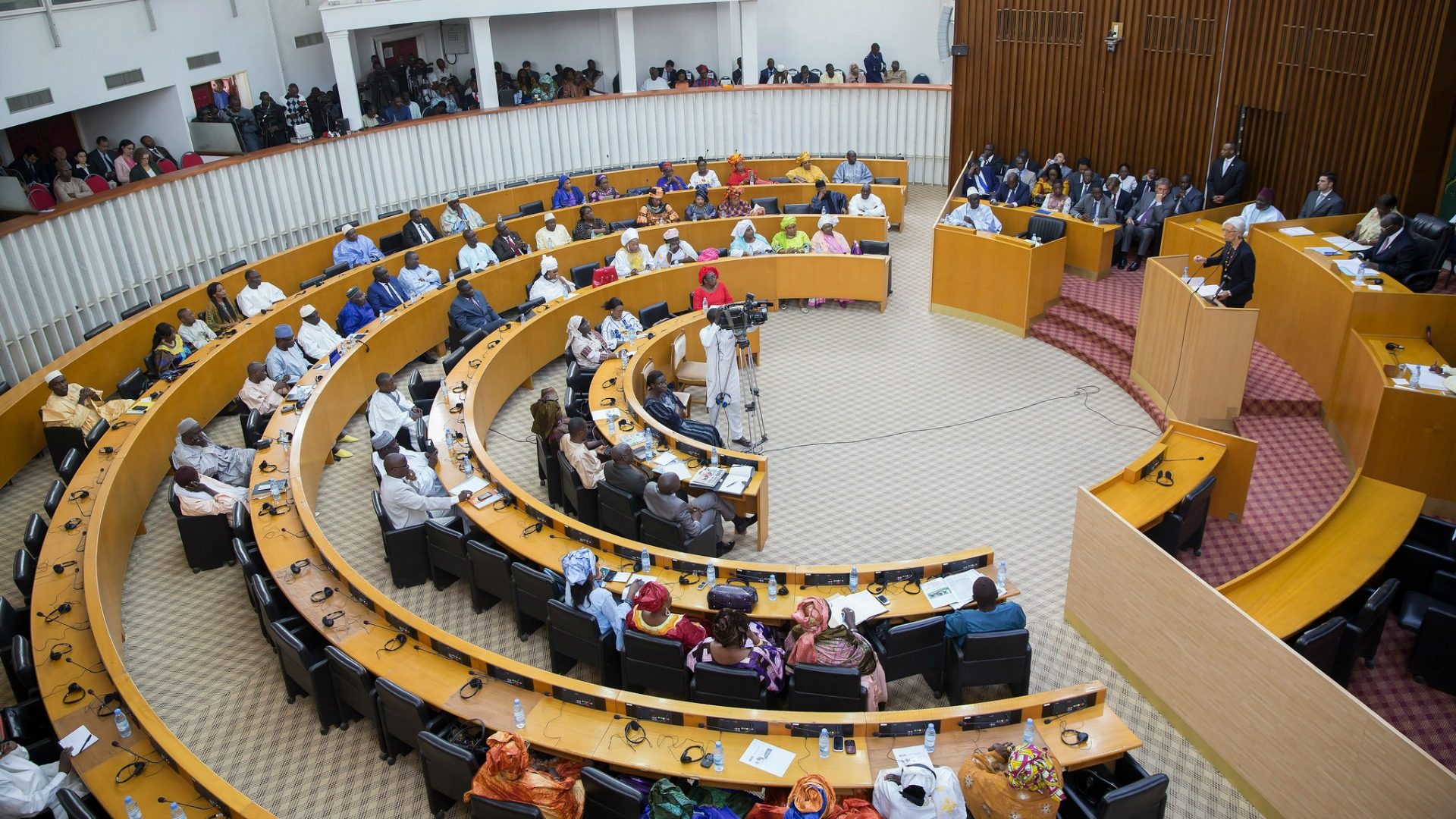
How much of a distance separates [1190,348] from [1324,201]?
3.38 metres

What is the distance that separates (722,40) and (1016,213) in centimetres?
923

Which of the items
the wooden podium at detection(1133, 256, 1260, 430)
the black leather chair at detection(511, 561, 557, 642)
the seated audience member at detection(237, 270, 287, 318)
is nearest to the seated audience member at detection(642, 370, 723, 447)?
the black leather chair at detection(511, 561, 557, 642)

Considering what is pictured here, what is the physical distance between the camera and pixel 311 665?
22.1ft

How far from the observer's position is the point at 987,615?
22.1ft

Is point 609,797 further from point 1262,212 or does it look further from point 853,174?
point 853,174

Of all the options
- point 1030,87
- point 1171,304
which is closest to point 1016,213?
point 1030,87

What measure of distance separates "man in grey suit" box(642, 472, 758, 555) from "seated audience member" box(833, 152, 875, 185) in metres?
9.54

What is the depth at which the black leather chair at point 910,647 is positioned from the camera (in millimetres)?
6773

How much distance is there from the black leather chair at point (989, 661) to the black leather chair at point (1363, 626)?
1.93 metres

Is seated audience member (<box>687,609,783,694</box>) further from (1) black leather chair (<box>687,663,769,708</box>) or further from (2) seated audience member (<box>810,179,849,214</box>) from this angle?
(2) seated audience member (<box>810,179,849,214</box>)

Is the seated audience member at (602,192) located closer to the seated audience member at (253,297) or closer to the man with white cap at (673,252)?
the man with white cap at (673,252)

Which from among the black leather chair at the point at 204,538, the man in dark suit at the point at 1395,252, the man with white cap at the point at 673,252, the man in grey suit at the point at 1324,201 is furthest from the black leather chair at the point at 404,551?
the man in grey suit at the point at 1324,201

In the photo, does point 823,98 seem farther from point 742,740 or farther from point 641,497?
point 742,740

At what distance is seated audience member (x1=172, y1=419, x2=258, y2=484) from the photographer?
933cm
